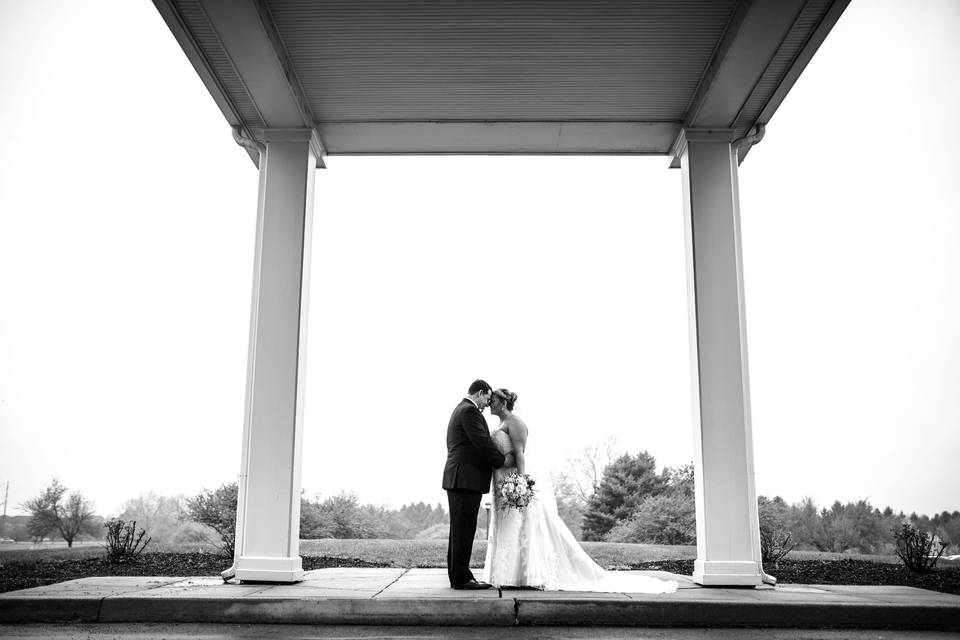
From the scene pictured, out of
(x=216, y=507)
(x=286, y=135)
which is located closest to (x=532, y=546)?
(x=286, y=135)

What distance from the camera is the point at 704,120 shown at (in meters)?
7.62

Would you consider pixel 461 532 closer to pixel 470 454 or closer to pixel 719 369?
pixel 470 454

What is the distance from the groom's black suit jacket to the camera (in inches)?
260

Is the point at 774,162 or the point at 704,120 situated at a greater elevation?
the point at 774,162

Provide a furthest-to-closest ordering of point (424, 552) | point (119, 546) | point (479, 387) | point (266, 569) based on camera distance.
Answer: point (424, 552)
point (119, 546)
point (479, 387)
point (266, 569)

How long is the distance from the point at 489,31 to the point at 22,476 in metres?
9.15

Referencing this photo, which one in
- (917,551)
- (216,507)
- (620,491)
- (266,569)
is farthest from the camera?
(620,491)

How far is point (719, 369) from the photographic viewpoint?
7176 millimetres

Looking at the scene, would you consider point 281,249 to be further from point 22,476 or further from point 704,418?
point 22,476

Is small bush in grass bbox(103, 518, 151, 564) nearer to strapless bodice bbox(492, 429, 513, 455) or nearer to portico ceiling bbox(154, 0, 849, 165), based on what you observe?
strapless bodice bbox(492, 429, 513, 455)

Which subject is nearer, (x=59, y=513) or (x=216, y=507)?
(x=59, y=513)

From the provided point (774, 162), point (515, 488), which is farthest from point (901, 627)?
point (774, 162)

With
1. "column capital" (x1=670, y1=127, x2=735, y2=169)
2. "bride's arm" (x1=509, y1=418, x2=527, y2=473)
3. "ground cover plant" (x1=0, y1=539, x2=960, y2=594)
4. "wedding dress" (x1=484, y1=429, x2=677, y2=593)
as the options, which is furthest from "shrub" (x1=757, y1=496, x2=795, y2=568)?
"column capital" (x1=670, y1=127, x2=735, y2=169)

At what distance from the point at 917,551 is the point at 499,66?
7.18 metres
